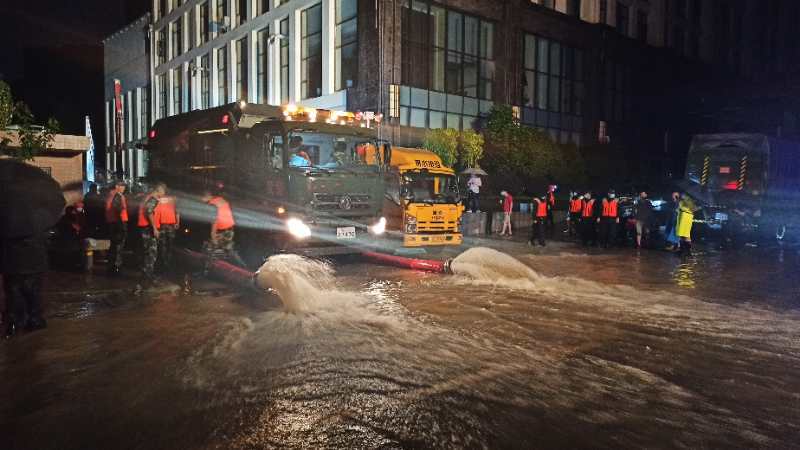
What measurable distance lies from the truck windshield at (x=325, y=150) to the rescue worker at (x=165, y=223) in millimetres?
2293

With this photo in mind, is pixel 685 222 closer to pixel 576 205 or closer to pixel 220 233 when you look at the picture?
pixel 576 205

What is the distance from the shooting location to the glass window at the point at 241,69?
40.1 m

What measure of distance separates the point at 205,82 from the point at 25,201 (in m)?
42.0

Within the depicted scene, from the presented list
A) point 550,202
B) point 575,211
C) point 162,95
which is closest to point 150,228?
point 550,202

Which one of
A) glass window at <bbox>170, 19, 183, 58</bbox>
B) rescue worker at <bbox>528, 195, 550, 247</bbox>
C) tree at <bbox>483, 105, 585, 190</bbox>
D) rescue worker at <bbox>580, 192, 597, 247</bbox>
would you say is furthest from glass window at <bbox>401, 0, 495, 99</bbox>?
glass window at <bbox>170, 19, 183, 58</bbox>

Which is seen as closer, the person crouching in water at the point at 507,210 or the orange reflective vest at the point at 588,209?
the orange reflective vest at the point at 588,209

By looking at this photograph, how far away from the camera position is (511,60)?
34.3 metres

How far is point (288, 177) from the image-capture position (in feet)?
37.0

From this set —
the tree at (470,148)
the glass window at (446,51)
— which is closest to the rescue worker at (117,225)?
the tree at (470,148)

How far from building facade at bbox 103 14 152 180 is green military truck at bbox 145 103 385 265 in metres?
42.6

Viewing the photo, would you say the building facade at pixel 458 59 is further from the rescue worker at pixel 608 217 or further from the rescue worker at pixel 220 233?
the rescue worker at pixel 220 233

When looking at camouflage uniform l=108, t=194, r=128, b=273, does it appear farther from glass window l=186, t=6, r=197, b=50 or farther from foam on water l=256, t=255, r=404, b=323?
glass window l=186, t=6, r=197, b=50

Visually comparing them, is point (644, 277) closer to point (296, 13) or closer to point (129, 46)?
point (296, 13)

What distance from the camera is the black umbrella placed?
6.23 m
